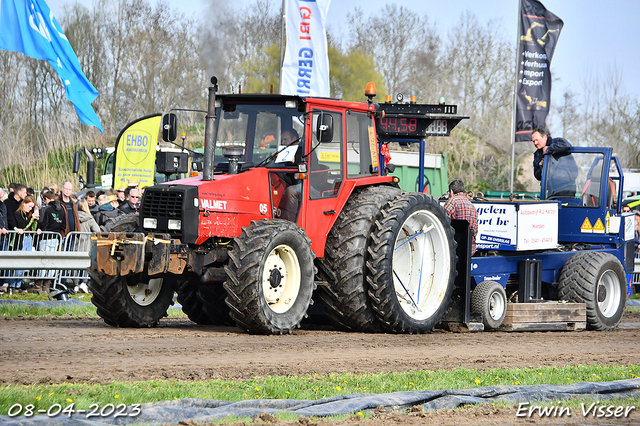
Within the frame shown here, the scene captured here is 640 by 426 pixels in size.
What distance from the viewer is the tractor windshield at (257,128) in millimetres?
9375

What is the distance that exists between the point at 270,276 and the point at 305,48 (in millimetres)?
9791

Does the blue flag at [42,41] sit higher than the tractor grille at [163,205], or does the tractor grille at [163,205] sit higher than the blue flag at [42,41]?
the blue flag at [42,41]

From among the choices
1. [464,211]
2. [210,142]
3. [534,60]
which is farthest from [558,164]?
[534,60]

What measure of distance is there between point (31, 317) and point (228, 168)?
3562 mm

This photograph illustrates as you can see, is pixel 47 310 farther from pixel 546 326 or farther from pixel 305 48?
pixel 305 48

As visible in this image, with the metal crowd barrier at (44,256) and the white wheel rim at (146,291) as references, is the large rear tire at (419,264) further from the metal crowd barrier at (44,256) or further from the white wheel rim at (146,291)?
the metal crowd barrier at (44,256)

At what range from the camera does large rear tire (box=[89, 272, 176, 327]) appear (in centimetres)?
884

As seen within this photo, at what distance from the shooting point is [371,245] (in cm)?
942

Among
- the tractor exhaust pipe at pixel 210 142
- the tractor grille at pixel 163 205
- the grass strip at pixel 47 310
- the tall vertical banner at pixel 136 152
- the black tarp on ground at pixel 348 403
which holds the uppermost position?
the tall vertical banner at pixel 136 152

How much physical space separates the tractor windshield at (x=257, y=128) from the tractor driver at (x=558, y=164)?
4.85 metres

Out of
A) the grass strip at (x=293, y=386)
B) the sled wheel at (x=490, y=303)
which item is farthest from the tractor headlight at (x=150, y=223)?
the sled wheel at (x=490, y=303)

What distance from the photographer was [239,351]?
296 inches

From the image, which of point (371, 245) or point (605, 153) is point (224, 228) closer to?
point (371, 245)

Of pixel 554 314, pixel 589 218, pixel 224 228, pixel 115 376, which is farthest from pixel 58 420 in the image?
pixel 589 218
